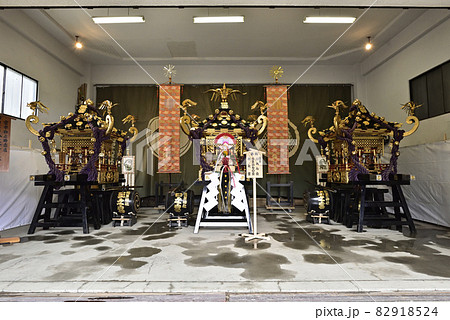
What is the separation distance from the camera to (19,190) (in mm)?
4516

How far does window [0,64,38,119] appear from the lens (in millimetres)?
5238

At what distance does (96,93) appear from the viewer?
321 inches

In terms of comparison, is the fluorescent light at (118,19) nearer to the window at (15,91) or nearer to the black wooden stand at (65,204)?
the window at (15,91)

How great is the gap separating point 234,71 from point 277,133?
2.64 m

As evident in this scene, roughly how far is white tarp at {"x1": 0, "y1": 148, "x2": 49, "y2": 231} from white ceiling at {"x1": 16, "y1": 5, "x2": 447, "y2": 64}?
10.8ft

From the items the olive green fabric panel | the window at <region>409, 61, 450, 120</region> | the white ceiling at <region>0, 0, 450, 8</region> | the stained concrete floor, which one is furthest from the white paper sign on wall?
the olive green fabric panel

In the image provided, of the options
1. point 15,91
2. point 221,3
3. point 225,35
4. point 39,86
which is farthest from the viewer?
point 225,35

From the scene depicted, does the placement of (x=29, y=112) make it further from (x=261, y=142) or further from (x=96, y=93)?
(x=261, y=142)

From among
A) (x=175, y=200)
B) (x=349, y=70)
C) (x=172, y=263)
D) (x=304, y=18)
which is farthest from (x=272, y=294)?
(x=349, y=70)

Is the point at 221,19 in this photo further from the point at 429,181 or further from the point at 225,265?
the point at 429,181

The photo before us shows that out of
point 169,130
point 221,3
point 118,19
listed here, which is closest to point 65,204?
point 169,130

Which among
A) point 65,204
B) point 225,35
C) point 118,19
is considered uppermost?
point 225,35

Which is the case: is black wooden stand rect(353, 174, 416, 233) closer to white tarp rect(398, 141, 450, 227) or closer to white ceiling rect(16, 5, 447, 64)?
white tarp rect(398, 141, 450, 227)

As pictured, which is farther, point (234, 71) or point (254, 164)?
point (234, 71)
